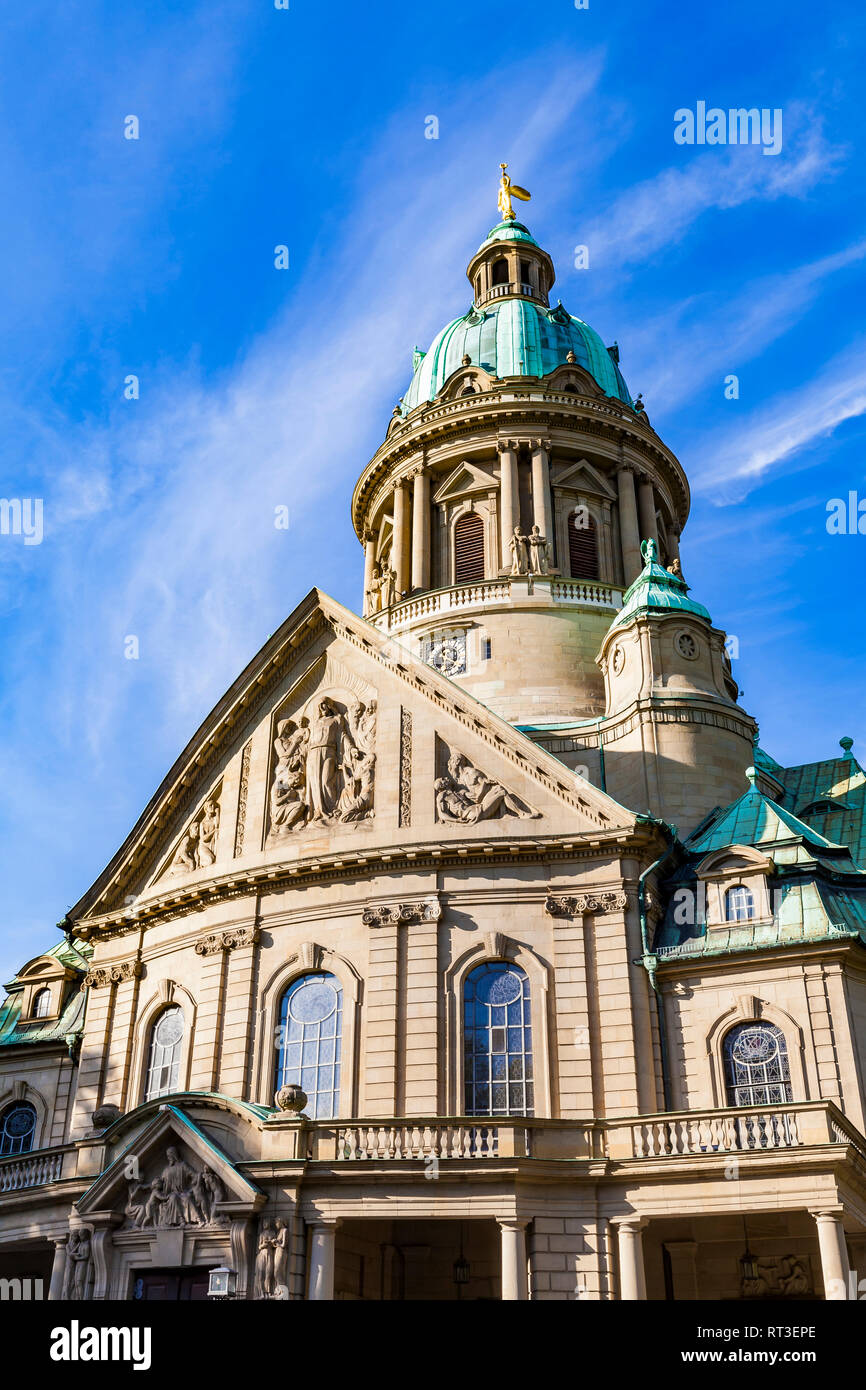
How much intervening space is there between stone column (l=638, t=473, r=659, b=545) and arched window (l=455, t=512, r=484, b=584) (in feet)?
19.7

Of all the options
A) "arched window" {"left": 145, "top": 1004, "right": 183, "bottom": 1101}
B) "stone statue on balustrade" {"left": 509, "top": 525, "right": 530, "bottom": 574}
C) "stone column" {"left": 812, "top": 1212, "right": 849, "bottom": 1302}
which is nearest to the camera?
"stone column" {"left": 812, "top": 1212, "right": 849, "bottom": 1302}

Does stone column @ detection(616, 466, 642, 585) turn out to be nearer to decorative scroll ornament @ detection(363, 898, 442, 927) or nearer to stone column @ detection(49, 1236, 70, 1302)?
decorative scroll ornament @ detection(363, 898, 442, 927)

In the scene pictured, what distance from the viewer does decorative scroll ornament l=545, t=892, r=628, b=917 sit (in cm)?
3006

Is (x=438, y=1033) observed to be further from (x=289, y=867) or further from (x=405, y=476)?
(x=405, y=476)

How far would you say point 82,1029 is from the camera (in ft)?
123

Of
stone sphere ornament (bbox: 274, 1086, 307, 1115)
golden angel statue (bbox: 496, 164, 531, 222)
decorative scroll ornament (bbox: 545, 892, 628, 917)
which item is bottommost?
stone sphere ornament (bbox: 274, 1086, 307, 1115)

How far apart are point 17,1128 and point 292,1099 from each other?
1470cm

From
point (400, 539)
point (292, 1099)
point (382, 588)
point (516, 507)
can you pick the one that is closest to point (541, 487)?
point (516, 507)

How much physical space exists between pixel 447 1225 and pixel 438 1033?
13.9 ft

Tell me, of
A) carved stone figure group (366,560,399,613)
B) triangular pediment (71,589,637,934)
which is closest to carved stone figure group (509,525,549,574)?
carved stone figure group (366,560,399,613)

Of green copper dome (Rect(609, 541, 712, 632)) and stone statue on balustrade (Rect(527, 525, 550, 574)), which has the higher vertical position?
stone statue on balustrade (Rect(527, 525, 550, 574))

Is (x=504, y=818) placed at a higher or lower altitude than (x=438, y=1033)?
higher

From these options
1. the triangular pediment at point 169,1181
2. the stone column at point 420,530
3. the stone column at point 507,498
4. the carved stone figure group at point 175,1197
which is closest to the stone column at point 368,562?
the stone column at point 420,530
